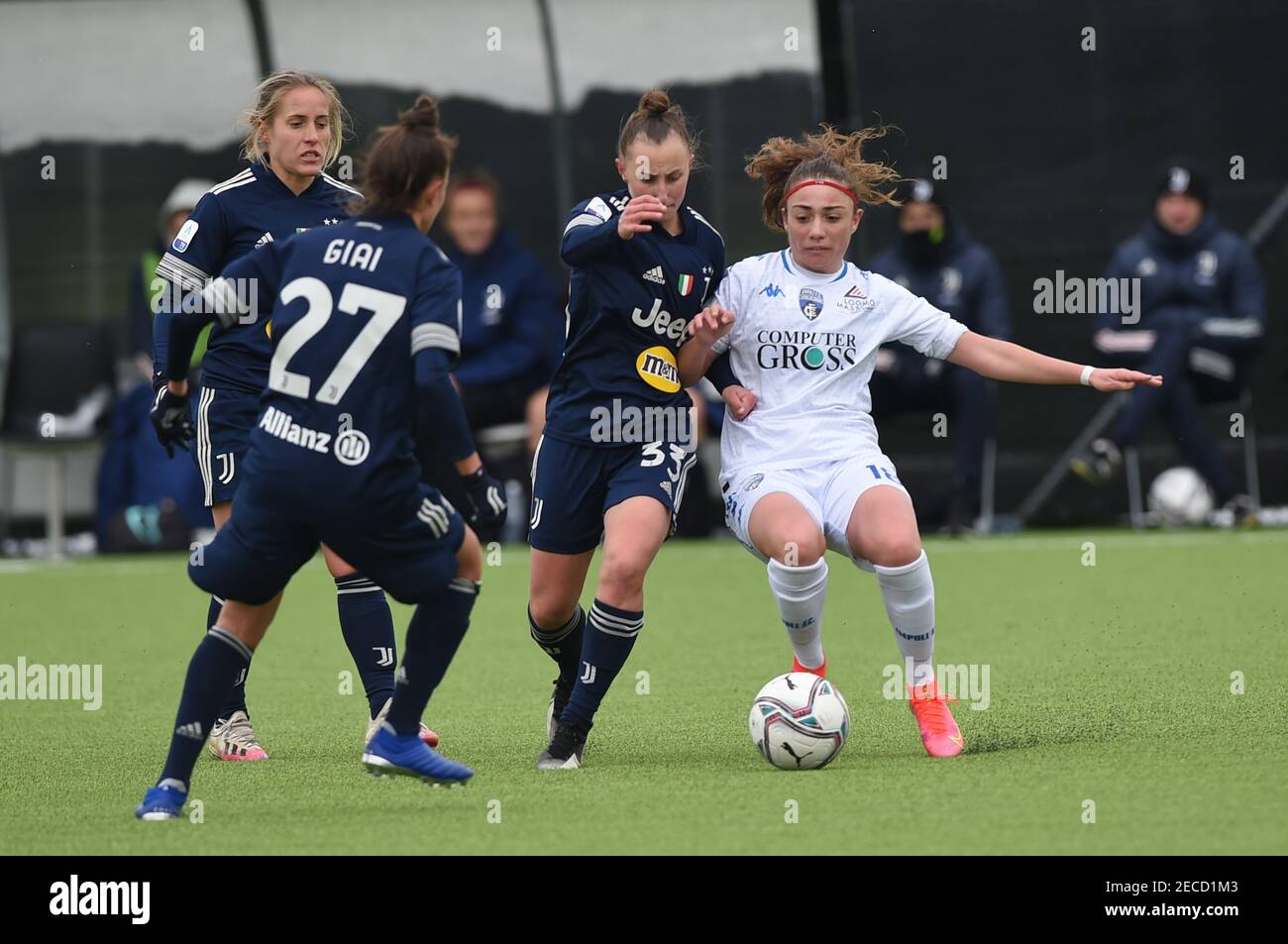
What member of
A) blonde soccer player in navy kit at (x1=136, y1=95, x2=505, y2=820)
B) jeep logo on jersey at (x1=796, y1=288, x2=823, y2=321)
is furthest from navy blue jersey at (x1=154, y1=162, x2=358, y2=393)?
jeep logo on jersey at (x1=796, y1=288, x2=823, y2=321)

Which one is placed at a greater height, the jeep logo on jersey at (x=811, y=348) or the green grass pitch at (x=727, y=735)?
the jeep logo on jersey at (x=811, y=348)

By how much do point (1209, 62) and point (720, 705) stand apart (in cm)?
843

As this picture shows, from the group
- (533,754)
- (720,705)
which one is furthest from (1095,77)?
(533,754)

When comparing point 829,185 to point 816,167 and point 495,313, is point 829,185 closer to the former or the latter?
point 816,167

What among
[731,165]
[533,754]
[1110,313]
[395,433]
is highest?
[731,165]

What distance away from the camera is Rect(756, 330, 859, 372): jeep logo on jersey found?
6086mm

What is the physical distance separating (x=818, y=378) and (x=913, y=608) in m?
0.76

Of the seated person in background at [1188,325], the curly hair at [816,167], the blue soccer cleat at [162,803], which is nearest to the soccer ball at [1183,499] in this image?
the seated person in background at [1188,325]

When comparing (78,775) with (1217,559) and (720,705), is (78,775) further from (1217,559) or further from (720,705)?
(1217,559)

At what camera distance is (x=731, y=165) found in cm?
1397

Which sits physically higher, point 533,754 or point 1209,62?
point 1209,62

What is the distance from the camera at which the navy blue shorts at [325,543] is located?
15.8 ft

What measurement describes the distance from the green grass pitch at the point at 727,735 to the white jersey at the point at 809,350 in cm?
89

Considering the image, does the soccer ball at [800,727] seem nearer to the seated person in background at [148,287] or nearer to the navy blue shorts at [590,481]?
the navy blue shorts at [590,481]
